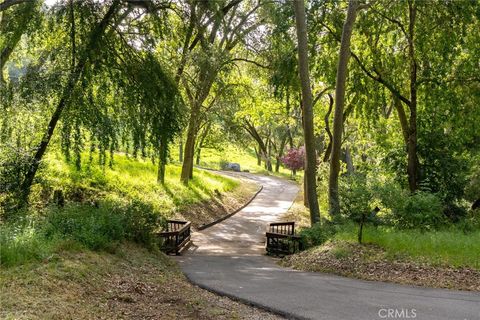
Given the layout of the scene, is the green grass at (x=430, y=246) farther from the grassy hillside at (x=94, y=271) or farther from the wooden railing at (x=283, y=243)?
the grassy hillside at (x=94, y=271)

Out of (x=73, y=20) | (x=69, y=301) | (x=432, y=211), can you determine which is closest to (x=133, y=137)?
(x=73, y=20)

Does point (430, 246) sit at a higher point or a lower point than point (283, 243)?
higher

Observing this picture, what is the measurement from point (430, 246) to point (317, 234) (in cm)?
362

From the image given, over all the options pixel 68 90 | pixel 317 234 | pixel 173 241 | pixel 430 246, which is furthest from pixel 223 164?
pixel 430 246

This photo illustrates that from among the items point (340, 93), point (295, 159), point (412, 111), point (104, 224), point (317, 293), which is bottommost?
point (317, 293)

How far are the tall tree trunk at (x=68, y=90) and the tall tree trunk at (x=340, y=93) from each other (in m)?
6.85

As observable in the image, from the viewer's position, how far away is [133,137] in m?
12.1

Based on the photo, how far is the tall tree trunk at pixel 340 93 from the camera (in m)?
13.7

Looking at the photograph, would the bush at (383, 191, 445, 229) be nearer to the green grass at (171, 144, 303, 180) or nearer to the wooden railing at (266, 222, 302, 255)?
the wooden railing at (266, 222, 302, 255)

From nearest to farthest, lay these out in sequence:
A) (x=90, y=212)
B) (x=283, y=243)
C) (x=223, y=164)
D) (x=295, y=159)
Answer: (x=90, y=212)
(x=283, y=243)
(x=295, y=159)
(x=223, y=164)

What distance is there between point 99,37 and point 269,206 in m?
18.0

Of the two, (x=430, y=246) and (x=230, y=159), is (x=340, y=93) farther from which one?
(x=230, y=159)

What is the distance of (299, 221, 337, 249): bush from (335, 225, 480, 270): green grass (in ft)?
3.63

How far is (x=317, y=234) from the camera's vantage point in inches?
512
